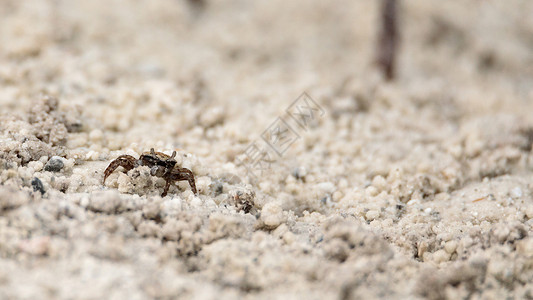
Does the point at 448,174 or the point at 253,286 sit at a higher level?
the point at 253,286

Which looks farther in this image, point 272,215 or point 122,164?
point 122,164

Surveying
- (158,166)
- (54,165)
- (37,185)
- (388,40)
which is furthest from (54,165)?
(388,40)

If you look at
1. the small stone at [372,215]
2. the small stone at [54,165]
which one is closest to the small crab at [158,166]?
the small stone at [54,165]

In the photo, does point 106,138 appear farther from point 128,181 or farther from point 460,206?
point 460,206

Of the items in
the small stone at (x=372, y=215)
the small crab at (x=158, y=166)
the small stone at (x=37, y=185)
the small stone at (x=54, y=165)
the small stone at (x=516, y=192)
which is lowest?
the small stone at (x=516, y=192)

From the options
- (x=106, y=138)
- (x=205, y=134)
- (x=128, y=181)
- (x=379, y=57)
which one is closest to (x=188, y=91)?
(x=205, y=134)

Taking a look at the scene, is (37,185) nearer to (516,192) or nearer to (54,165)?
(54,165)

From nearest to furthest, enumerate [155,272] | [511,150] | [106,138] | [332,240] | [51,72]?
[155,272], [332,240], [106,138], [511,150], [51,72]

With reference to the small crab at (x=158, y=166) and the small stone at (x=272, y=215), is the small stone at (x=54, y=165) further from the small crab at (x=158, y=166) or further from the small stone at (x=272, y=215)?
the small stone at (x=272, y=215)
